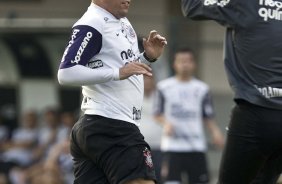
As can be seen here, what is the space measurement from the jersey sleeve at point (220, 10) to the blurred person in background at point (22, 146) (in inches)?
320

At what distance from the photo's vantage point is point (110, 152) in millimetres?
6668

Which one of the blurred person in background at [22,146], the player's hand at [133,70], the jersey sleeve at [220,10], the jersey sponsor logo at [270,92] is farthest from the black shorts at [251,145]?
the blurred person in background at [22,146]

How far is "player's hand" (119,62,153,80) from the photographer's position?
21.3 ft

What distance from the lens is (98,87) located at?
6.79 m

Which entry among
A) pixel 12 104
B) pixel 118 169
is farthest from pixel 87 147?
pixel 12 104

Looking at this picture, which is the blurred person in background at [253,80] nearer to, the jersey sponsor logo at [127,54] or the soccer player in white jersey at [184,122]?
the jersey sponsor logo at [127,54]

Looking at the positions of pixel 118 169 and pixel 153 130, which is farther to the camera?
pixel 153 130

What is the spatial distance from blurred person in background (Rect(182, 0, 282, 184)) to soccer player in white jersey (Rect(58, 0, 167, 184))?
0.62m

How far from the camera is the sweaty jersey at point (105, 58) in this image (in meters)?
6.61

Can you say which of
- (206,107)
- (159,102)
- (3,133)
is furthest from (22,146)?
(206,107)

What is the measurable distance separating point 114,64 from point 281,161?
1.51 metres

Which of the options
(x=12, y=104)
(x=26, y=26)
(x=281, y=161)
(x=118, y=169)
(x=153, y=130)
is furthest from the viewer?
(x=12, y=104)

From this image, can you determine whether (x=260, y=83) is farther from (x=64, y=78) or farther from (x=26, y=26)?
(x=26, y=26)

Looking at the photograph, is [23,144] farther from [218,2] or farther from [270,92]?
[270,92]
